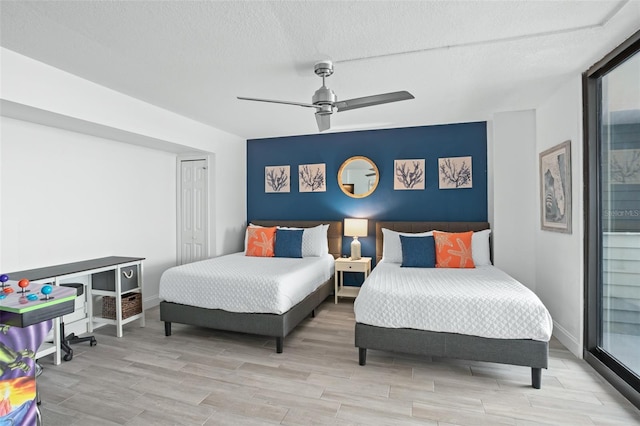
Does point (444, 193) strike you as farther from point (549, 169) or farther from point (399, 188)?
point (549, 169)

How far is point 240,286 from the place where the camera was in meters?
3.18

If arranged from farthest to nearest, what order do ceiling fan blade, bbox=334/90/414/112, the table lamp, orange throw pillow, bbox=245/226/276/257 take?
the table lamp, orange throw pillow, bbox=245/226/276/257, ceiling fan blade, bbox=334/90/414/112

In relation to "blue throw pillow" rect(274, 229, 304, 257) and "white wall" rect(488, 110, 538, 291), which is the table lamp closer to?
"blue throw pillow" rect(274, 229, 304, 257)

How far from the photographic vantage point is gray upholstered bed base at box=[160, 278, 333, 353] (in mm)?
3070

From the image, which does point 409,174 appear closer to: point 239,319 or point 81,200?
point 239,319

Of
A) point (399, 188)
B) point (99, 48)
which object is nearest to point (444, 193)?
point (399, 188)

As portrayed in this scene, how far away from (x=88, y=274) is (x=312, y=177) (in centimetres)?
320

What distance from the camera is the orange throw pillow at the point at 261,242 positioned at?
4535 millimetres

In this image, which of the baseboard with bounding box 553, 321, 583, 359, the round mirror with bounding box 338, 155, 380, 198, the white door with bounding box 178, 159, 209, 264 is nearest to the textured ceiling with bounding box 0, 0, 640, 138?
the white door with bounding box 178, 159, 209, 264

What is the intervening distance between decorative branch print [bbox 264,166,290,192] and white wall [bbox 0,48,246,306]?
707mm

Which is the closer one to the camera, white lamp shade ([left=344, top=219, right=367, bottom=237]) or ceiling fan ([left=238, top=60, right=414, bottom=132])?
ceiling fan ([left=238, top=60, right=414, bottom=132])

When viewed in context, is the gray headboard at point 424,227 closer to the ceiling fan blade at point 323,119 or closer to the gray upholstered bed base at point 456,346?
the gray upholstered bed base at point 456,346

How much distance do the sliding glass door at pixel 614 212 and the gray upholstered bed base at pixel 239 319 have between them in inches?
104

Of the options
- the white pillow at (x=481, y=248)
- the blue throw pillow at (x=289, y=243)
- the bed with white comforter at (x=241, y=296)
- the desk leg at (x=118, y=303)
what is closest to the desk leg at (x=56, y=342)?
the desk leg at (x=118, y=303)
